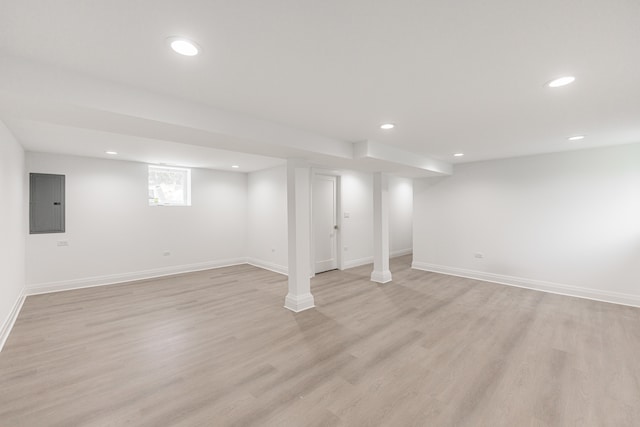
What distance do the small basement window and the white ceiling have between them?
3.92 m

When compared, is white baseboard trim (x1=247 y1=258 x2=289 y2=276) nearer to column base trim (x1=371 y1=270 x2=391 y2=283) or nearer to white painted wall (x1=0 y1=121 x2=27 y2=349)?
column base trim (x1=371 y1=270 x2=391 y2=283)

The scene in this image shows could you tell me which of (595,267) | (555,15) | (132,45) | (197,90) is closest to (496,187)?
(595,267)

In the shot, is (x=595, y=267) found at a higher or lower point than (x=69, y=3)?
lower

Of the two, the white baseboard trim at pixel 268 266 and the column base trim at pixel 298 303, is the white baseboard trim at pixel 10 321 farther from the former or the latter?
the white baseboard trim at pixel 268 266

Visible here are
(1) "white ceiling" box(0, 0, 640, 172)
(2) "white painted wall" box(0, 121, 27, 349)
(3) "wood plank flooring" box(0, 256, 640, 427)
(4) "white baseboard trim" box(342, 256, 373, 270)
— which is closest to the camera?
(1) "white ceiling" box(0, 0, 640, 172)

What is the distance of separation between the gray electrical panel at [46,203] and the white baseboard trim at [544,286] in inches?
296

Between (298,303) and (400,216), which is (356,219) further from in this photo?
(298,303)

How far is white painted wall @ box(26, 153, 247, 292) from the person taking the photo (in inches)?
188

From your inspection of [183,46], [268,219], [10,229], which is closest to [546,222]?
[268,219]

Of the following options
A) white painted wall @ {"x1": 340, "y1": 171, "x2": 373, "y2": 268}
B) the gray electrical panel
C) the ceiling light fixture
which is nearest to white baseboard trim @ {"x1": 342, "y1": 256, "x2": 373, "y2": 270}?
white painted wall @ {"x1": 340, "y1": 171, "x2": 373, "y2": 268}

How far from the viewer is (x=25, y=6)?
50.1 inches

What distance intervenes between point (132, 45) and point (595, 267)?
256 inches

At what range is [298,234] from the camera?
388cm

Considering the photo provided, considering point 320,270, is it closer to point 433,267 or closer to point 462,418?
point 433,267
